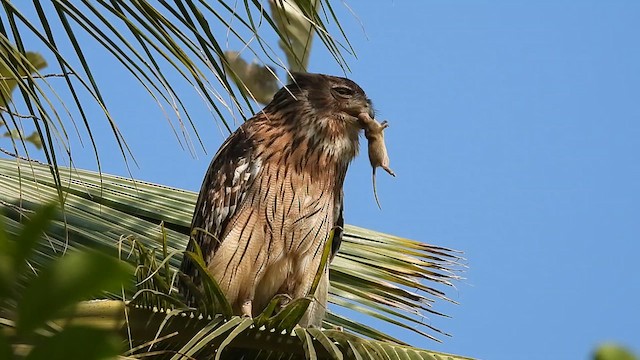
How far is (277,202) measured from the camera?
3.76 m

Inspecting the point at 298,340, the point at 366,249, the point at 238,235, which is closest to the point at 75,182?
the point at 238,235

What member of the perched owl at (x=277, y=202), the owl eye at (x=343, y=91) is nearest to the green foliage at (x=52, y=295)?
the perched owl at (x=277, y=202)

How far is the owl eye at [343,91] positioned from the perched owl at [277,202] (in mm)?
67

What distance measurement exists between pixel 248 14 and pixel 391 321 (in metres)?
1.62

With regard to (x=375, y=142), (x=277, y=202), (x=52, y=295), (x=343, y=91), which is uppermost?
(x=343, y=91)

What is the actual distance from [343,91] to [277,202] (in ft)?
2.61

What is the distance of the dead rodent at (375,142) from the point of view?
3785 mm

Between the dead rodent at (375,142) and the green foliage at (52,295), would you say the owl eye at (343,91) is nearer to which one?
the dead rodent at (375,142)

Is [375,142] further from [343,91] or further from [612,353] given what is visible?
[612,353]

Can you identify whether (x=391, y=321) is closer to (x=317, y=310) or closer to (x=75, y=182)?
(x=317, y=310)

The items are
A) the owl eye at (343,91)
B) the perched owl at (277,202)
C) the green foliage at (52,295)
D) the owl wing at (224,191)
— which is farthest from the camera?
the owl eye at (343,91)

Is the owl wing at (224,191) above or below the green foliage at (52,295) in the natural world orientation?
above

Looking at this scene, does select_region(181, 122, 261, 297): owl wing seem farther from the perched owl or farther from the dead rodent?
the dead rodent

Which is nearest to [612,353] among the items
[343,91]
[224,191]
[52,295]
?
[52,295]
